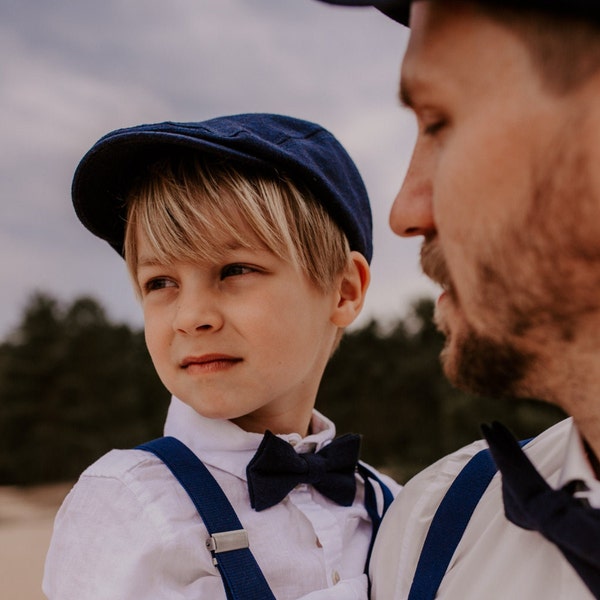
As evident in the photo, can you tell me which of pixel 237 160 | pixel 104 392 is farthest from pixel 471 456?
pixel 104 392

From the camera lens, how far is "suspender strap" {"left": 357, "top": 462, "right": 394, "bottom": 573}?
2.12 metres

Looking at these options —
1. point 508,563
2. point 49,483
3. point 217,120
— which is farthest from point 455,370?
point 49,483

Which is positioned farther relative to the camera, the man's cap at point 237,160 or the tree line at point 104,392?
the tree line at point 104,392

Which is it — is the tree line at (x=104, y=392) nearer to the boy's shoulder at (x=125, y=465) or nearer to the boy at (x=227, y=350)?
the boy at (x=227, y=350)

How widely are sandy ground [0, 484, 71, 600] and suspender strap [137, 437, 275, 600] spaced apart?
13053mm

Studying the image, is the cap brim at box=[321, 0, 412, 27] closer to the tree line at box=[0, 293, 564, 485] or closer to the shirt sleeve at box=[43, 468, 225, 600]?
→ the shirt sleeve at box=[43, 468, 225, 600]

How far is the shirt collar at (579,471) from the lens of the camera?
1317 millimetres

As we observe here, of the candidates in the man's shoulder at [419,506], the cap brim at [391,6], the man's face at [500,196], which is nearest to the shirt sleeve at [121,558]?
the man's shoulder at [419,506]

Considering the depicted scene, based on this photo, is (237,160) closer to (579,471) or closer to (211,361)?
(211,361)

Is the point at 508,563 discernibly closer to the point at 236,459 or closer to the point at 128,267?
the point at 236,459

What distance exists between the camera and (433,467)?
6.07ft

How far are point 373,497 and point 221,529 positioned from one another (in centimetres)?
64

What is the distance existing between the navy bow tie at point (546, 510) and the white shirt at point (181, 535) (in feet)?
1.87

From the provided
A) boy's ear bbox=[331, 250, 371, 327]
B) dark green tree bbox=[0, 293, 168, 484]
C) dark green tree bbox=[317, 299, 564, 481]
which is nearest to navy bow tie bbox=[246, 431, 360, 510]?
boy's ear bbox=[331, 250, 371, 327]
